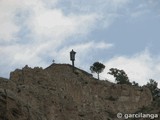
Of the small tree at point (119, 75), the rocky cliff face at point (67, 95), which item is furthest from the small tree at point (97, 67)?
the rocky cliff face at point (67, 95)

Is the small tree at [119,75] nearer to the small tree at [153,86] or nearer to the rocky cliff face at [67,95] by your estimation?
the small tree at [153,86]

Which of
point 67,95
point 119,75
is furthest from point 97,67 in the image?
point 67,95

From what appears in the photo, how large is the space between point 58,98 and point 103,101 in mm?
15422

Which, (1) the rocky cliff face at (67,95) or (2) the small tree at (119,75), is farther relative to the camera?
(2) the small tree at (119,75)

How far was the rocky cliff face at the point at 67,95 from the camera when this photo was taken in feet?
131

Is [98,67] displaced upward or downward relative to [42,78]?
upward

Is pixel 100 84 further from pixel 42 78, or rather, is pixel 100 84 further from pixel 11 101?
pixel 11 101

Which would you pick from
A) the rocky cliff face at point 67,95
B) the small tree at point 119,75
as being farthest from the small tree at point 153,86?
the rocky cliff face at point 67,95

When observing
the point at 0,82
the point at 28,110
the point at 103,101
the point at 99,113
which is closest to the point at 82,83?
the point at 103,101

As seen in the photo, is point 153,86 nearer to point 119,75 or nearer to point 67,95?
point 119,75

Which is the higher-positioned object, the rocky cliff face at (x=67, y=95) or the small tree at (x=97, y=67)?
the small tree at (x=97, y=67)

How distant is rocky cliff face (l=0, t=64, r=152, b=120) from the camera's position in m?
39.8

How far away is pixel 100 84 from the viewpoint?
6494 centimetres

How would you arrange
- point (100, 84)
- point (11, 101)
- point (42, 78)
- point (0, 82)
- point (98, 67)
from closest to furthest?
point (11, 101) < point (0, 82) < point (42, 78) < point (100, 84) < point (98, 67)
